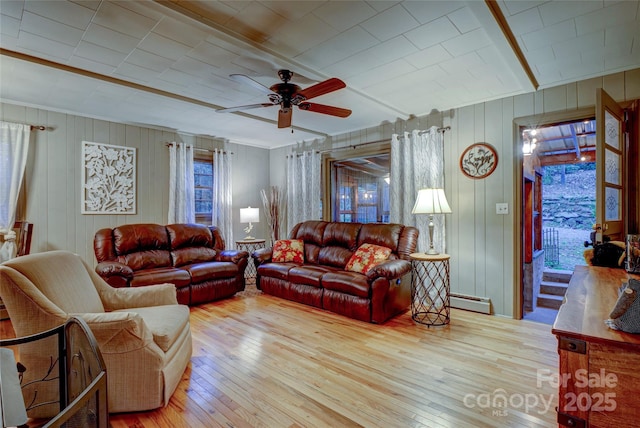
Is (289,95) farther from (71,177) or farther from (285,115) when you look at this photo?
(71,177)

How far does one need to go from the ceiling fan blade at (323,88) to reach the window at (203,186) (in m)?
3.17

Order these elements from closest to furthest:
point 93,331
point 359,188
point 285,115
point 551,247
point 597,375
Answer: point 597,375
point 93,331
point 285,115
point 359,188
point 551,247

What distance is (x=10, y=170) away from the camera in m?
3.52

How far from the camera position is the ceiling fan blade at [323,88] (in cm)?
233

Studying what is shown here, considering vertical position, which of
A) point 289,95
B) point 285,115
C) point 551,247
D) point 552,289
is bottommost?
point 552,289

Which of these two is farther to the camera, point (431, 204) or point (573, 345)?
point (431, 204)

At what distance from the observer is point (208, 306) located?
3.99 m

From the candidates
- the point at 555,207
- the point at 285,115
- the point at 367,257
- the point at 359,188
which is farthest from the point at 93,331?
the point at 555,207

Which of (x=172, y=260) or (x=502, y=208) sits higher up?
(x=502, y=208)

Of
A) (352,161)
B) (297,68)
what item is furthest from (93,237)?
(352,161)

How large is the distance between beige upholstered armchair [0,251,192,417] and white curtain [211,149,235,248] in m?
3.22

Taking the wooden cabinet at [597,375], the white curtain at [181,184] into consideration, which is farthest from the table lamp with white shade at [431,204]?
the white curtain at [181,184]

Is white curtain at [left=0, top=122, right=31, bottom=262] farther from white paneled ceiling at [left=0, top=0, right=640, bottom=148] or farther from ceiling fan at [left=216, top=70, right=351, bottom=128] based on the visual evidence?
ceiling fan at [left=216, top=70, right=351, bottom=128]

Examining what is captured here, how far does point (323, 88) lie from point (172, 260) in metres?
3.20
